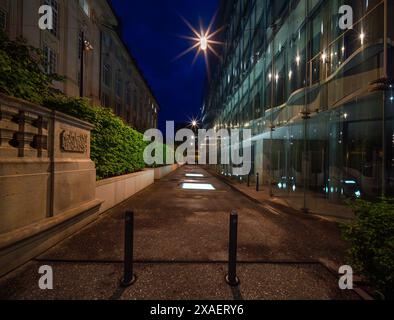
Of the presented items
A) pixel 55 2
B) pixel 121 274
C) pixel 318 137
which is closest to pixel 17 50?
pixel 121 274

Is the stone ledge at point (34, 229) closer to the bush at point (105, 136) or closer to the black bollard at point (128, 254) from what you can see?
the black bollard at point (128, 254)

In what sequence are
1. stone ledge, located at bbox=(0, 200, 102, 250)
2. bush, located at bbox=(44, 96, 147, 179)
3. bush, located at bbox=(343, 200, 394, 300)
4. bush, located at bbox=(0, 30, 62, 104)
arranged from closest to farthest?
bush, located at bbox=(343, 200, 394, 300)
stone ledge, located at bbox=(0, 200, 102, 250)
bush, located at bbox=(0, 30, 62, 104)
bush, located at bbox=(44, 96, 147, 179)

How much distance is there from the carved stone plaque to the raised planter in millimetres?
1647

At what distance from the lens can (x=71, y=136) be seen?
5758mm

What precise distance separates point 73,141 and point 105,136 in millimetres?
2604

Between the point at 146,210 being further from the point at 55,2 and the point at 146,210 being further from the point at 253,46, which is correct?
the point at 55,2

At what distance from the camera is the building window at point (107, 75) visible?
26.7m

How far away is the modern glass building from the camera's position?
7695 mm

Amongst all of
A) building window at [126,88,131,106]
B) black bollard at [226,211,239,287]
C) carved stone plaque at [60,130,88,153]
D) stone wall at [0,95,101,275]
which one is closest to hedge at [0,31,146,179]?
stone wall at [0,95,101,275]

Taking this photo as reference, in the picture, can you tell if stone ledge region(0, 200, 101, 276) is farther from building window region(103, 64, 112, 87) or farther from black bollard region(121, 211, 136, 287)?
building window region(103, 64, 112, 87)

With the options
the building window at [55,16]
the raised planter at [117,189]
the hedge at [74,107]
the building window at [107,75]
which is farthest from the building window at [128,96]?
the raised planter at [117,189]

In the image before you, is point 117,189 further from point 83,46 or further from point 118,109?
point 118,109

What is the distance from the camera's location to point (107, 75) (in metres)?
27.5

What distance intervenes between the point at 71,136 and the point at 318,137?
1240 cm
